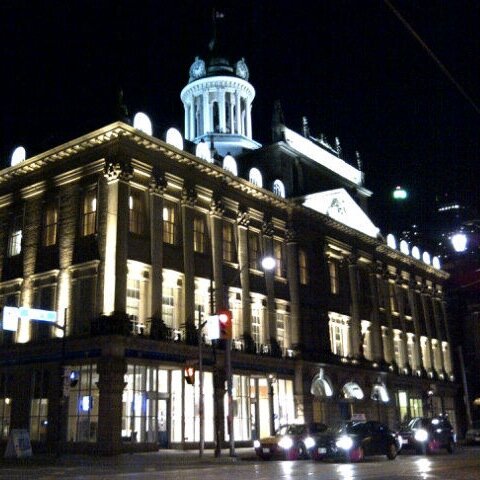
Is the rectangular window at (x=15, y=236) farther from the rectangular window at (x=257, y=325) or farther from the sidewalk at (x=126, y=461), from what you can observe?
the rectangular window at (x=257, y=325)

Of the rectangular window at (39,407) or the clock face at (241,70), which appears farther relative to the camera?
the clock face at (241,70)

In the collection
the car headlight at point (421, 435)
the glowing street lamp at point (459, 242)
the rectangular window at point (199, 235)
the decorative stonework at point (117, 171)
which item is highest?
the decorative stonework at point (117, 171)

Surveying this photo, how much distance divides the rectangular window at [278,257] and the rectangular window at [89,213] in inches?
579

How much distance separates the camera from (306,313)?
154 ft

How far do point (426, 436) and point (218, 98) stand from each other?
38605mm

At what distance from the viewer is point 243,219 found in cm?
4338

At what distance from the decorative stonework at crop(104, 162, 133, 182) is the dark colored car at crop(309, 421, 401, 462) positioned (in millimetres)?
16938

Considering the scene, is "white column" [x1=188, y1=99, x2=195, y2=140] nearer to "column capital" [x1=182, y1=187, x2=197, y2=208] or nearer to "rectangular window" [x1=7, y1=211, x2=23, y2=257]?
"column capital" [x1=182, y1=187, x2=197, y2=208]

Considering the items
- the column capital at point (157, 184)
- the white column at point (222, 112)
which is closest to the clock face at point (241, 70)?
the white column at point (222, 112)

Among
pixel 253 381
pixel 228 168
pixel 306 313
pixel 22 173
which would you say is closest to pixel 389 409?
pixel 306 313

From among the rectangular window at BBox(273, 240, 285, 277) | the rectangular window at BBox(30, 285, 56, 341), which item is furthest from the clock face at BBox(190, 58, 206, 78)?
the rectangular window at BBox(30, 285, 56, 341)

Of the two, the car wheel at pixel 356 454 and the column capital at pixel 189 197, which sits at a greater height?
the column capital at pixel 189 197

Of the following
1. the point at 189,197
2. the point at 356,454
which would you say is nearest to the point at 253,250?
the point at 189,197

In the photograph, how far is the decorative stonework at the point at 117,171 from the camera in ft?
115
